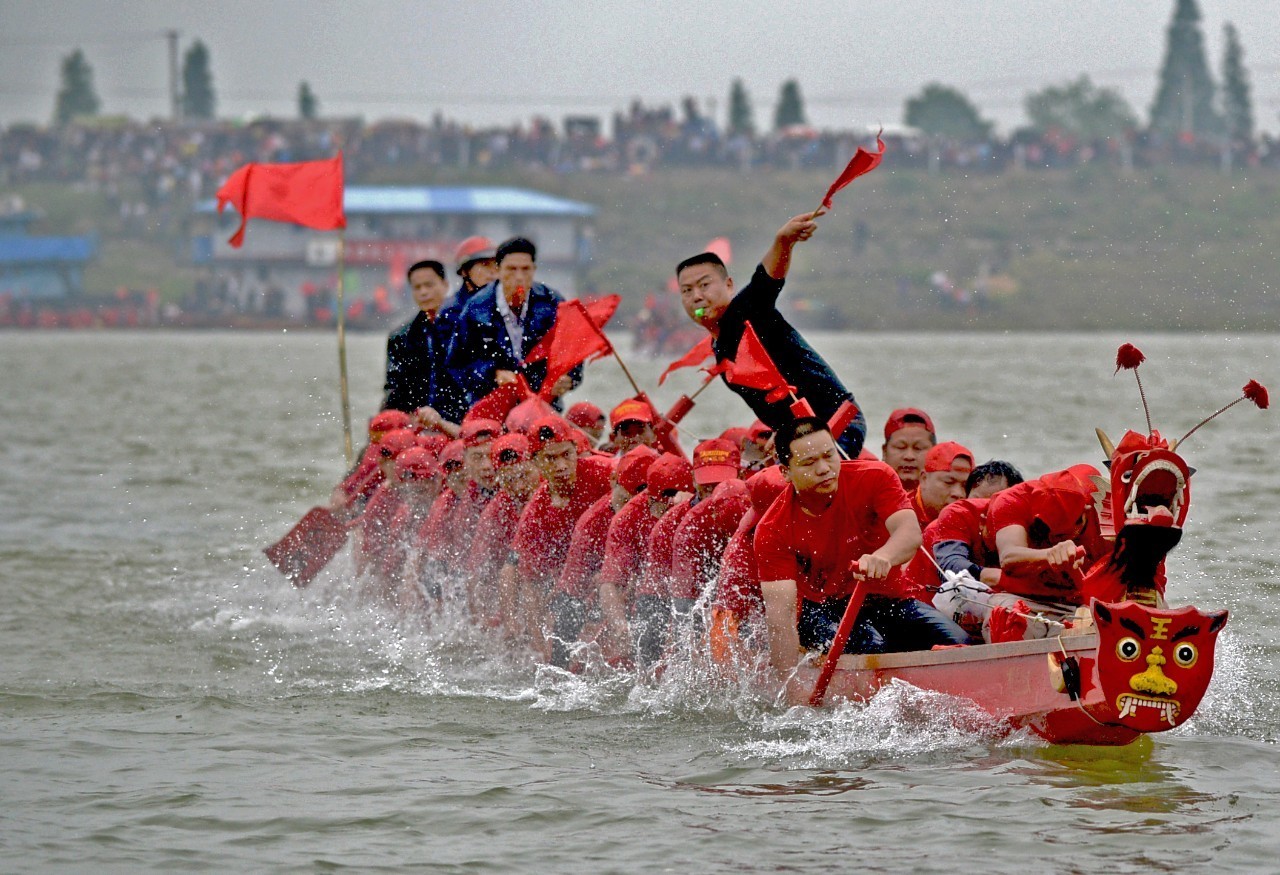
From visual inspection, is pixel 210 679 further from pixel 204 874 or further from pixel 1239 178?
pixel 1239 178

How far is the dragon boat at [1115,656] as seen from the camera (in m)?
6.98

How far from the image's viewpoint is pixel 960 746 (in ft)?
26.2

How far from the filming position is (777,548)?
26.1ft

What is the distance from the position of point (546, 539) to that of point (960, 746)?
2.81 m

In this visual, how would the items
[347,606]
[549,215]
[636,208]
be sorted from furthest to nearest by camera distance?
[636,208]
[549,215]
[347,606]

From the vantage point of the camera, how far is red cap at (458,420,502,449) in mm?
11055

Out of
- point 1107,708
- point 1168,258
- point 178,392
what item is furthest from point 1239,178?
point 1107,708

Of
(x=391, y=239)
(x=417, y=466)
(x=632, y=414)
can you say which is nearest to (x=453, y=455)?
(x=417, y=466)

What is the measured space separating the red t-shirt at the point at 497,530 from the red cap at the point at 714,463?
139 cm

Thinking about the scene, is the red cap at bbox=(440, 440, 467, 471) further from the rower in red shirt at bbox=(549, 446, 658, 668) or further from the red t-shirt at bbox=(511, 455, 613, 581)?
the rower in red shirt at bbox=(549, 446, 658, 668)

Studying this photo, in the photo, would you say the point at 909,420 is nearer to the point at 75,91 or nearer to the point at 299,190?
the point at 299,190

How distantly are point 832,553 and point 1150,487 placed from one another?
131cm

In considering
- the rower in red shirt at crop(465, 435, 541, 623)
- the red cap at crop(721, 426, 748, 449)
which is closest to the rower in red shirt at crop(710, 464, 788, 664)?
the red cap at crop(721, 426, 748, 449)

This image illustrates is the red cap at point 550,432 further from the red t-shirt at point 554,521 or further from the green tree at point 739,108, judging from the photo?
the green tree at point 739,108
